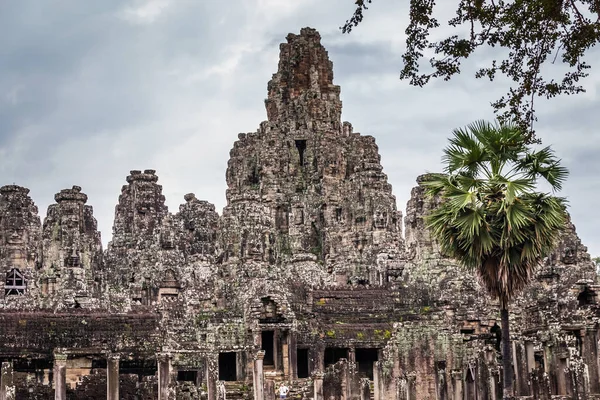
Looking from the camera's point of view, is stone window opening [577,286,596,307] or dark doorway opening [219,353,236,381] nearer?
stone window opening [577,286,596,307]

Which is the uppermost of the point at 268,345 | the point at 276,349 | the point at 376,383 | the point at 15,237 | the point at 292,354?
the point at 15,237

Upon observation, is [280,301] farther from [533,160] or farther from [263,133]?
[263,133]

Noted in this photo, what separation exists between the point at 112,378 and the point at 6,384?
2.97m

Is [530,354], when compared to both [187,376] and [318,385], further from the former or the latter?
[187,376]

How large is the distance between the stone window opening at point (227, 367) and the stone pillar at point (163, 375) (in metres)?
6.08

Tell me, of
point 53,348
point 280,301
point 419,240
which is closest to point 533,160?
point 280,301

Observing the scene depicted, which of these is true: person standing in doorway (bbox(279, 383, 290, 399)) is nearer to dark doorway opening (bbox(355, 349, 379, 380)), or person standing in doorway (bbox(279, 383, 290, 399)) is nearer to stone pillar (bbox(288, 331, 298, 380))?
stone pillar (bbox(288, 331, 298, 380))

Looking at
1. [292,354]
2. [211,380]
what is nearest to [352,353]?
[292,354]

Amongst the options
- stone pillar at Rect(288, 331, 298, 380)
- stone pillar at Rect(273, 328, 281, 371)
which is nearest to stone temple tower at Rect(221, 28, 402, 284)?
stone pillar at Rect(273, 328, 281, 371)

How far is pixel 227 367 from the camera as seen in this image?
4281cm

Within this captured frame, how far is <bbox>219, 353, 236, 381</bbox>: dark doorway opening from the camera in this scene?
42625 mm

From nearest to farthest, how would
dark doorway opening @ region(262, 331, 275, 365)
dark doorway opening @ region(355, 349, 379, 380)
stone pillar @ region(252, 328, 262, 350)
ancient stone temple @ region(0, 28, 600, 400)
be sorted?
ancient stone temple @ region(0, 28, 600, 400), stone pillar @ region(252, 328, 262, 350), dark doorway opening @ region(262, 331, 275, 365), dark doorway opening @ region(355, 349, 379, 380)

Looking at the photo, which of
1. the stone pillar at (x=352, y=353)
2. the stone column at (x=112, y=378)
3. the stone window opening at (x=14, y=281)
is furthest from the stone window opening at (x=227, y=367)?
the stone window opening at (x=14, y=281)

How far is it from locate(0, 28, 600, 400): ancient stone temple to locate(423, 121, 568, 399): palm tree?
4.80 meters
